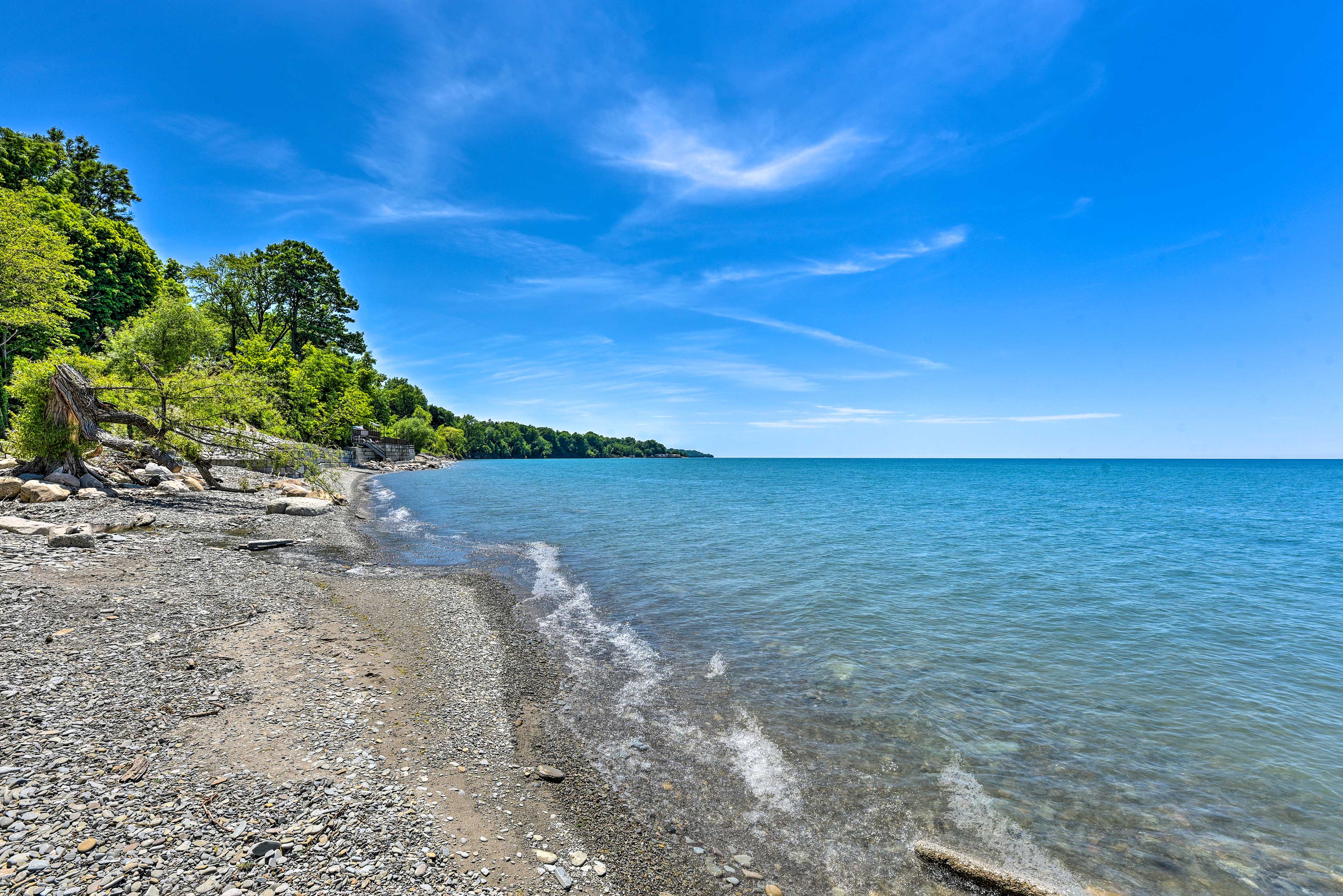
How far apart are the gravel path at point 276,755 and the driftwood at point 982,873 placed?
2.23 m

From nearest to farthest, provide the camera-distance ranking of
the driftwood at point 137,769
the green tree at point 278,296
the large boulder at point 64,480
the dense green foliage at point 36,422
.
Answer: the driftwood at point 137,769
the dense green foliage at point 36,422
the large boulder at point 64,480
the green tree at point 278,296

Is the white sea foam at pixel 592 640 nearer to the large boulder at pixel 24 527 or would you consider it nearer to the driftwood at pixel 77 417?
the large boulder at pixel 24 527

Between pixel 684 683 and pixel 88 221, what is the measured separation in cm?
6355

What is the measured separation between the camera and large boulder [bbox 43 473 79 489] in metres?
21.3

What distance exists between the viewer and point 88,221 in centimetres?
4281

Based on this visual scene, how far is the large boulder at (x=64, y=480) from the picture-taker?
21.3 meters

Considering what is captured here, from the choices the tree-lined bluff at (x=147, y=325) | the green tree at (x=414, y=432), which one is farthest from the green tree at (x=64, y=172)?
the green tree at (x=414, y=432)

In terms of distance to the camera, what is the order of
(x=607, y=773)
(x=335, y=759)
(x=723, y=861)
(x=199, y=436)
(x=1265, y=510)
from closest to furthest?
1. (x=723, y=861)
2. (x=335, y=759)
3. (x=607, y=773)
4. (x=199, y=436)
5. (x=1265, y=510)

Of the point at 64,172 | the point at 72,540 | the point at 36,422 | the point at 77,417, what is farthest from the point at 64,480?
the point at 64,172

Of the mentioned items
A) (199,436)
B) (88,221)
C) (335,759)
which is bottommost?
(335,759)

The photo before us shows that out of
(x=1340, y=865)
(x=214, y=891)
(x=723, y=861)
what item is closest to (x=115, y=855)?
(x=214, y=891)

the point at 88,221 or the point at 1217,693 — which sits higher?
the point at 88,221

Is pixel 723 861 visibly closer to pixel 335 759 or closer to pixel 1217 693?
pixel 335 759

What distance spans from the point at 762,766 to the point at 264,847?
253 inches
